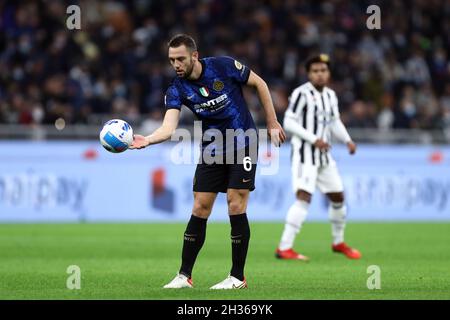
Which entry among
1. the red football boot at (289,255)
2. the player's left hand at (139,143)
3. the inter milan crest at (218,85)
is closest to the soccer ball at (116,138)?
the player's left hand at (139,143)

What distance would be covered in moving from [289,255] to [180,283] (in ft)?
11.9

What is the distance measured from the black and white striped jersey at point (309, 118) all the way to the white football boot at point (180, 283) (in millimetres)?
4138

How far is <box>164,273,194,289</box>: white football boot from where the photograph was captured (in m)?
8.81

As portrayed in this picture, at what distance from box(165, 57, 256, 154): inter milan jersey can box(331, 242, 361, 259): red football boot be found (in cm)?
396

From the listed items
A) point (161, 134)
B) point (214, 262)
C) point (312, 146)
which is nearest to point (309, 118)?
point (312, 146)

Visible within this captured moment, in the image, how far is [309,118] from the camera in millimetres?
12742

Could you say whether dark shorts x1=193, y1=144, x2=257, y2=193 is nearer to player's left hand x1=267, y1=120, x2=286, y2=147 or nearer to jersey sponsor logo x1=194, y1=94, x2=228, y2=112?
player's left hand x1=267, y1=120, x2=286, y2=147

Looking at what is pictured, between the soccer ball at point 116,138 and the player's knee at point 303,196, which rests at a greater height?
the soccer ball at point 116,138

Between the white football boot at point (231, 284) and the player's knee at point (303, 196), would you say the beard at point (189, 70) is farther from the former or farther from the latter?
the player's knee at point (303, 196)

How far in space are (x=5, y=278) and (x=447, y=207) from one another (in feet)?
39.4

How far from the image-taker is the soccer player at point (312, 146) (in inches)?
495

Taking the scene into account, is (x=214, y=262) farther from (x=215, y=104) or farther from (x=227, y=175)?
(x=215, y=104)
